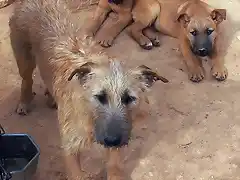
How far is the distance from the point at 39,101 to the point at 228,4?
10.3 feet

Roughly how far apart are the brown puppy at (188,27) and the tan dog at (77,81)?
1.86 meters

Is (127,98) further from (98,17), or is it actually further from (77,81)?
(98,17)

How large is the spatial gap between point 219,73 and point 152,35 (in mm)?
1079

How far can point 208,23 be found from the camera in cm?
614

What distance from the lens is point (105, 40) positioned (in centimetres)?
634

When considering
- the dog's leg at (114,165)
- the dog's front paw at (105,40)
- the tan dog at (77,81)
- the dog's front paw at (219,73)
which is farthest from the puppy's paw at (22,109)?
the dog's front paw at (219,73)

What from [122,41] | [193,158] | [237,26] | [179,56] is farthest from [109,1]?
[193,158]

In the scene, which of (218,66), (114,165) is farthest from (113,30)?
(114,165)

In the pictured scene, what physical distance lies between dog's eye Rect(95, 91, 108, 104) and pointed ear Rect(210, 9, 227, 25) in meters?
2.94

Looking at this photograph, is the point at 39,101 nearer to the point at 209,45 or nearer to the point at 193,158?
the point at 193,158

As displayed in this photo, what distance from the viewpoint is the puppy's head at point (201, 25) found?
239 inches

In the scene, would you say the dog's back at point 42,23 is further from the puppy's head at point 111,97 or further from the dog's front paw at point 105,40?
the dog's front paw at point 105,40

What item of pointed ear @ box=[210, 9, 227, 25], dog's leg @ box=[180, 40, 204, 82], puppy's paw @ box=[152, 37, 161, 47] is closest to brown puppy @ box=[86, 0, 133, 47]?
puppy's paw @ box=[152, 37, 161, 47]

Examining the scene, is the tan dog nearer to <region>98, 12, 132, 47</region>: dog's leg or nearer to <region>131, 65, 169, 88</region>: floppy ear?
<region>131, 65, 169, 88</region>: floppy ear
